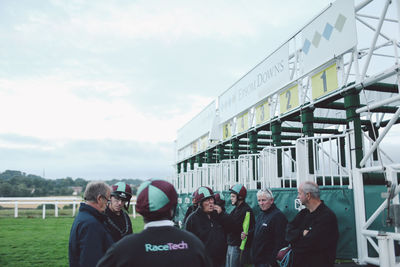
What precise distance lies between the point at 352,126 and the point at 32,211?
68.7 feet

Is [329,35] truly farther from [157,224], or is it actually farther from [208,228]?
[157,224]

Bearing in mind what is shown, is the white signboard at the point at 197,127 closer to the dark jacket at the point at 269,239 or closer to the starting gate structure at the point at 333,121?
the starting gate structure at the point at 333,121

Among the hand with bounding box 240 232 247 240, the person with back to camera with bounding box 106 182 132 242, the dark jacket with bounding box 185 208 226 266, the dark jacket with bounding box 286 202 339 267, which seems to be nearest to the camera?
the dark jacket with bounding box 286 202 339 267

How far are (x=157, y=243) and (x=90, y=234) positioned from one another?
4.09 feet

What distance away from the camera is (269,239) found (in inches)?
185

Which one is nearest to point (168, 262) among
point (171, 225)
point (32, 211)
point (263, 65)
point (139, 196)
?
point (171, 225)

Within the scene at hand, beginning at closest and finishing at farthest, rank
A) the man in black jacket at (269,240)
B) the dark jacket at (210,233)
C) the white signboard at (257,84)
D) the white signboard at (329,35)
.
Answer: the dark jacket at (210,233)
the man in black jacket at (269,240)
the white signboard at (329,35)
the white signboard at (257,84)

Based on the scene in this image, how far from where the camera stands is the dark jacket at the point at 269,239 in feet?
15.3

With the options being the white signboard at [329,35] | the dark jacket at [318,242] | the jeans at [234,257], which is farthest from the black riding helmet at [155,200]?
the white signboard at [329,35]

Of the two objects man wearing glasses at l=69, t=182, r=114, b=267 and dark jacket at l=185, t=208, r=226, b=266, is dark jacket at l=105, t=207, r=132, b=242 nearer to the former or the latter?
dark jacket at l=185, t=208, r=226, b=266

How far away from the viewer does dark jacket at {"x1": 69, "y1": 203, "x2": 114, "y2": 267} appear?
278 centimetres

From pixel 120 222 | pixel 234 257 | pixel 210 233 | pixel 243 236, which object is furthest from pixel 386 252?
pixel 120 222

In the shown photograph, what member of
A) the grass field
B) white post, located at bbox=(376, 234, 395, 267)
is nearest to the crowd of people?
white post, located at bbox=(376, 234, 395, 267)

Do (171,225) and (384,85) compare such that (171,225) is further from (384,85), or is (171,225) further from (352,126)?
(384,85)
